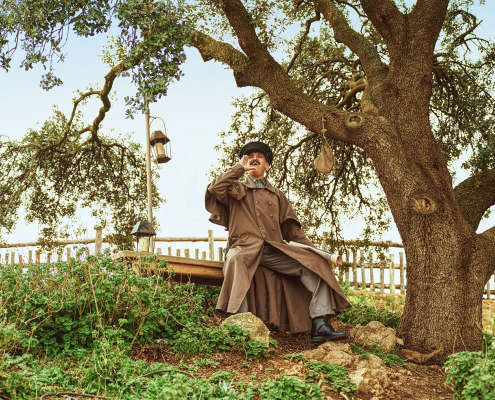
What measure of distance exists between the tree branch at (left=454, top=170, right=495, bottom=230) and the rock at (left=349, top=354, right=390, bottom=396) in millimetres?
2900

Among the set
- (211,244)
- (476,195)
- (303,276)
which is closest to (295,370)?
(303,276)

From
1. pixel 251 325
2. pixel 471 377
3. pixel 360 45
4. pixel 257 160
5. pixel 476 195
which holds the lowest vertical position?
pixel 471 377

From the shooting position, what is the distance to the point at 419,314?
595 centimetres

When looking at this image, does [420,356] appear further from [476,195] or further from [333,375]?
[476,195]

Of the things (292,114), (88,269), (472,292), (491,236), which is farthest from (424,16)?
(88,269)

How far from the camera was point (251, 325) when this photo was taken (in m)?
5.04

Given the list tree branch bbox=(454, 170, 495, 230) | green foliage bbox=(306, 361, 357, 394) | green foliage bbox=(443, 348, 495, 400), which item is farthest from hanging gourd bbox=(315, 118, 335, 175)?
green foliage bbox=(443, 348, 495, 400)

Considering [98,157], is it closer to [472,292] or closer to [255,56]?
[255,56]

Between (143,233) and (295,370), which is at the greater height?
(143,233)

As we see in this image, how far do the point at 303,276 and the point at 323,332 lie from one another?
656 mm

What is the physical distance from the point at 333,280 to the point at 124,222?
6729mm

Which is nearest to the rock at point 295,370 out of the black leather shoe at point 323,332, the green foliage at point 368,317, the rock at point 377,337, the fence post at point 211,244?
the black leather shoe at point 323,332

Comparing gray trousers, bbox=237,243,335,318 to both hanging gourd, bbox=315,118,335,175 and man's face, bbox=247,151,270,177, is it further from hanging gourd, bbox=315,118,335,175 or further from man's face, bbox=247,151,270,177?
hanging gourd, bbox=315,118,335,175

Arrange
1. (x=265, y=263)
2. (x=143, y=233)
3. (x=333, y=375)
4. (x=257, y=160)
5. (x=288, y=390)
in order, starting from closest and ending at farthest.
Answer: (x=288, y=390) < (x=333, y=375) < (x=265, y=263) < (x=257, y=160) < (x=143, y=233)
